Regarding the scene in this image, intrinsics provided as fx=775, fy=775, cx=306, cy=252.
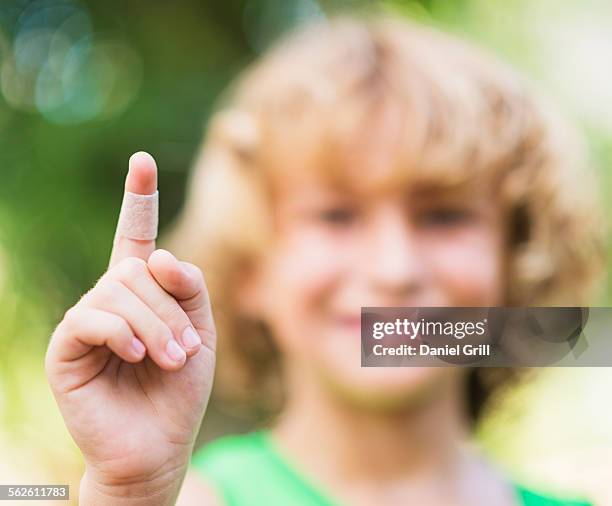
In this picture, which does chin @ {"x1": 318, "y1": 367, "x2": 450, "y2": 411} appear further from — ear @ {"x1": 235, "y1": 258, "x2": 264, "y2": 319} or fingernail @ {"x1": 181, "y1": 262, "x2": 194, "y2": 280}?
fingernail @ {"x1": 181, "y1": 262, "x2": 194, "y2": 280}

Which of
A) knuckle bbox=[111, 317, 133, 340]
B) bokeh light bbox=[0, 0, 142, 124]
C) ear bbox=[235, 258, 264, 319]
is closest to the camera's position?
knuckle bbox=[111, 317, 133, 340]

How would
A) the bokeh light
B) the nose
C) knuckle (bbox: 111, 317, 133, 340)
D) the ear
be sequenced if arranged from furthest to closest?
the bokeh light, the ear, the nose, knuckle (bbox: 111, 317, 133, 340)

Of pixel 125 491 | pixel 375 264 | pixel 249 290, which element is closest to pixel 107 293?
pixel 125 491

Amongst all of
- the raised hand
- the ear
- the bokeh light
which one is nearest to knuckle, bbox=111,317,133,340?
the raised hand

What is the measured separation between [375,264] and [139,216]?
444 mm

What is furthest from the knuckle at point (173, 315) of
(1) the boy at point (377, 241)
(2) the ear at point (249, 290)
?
Result: (2) the ear at point (249, 290)

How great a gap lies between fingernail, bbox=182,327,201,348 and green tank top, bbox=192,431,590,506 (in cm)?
45

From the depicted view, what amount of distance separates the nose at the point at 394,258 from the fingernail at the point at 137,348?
425 mm

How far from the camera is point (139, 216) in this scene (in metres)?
0.53

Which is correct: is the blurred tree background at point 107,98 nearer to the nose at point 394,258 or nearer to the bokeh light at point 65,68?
the bokeh light at point 65,68

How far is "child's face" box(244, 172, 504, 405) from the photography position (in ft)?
3.04

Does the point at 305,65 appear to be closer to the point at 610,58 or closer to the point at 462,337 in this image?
the point at 462,337

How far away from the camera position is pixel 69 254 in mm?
1437

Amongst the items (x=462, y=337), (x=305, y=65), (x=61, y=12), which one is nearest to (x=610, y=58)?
(x=305, y=65)
